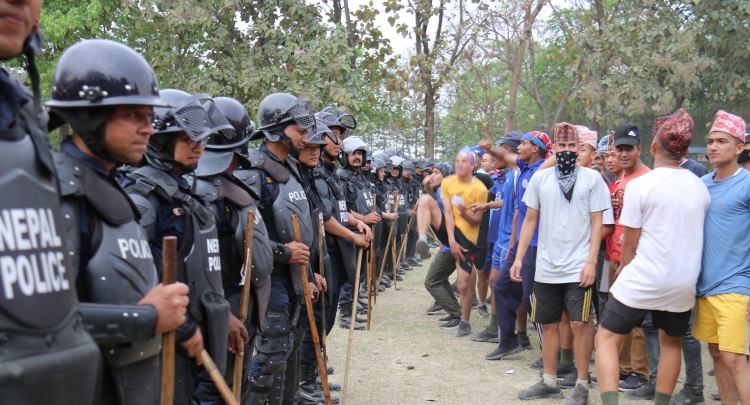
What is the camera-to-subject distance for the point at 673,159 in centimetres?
541

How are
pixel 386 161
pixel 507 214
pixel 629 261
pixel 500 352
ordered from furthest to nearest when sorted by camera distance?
pixel 386 161 < pixel 507 214 < pixel 500 352 < pixel 629 261

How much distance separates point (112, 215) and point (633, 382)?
19.5 feet

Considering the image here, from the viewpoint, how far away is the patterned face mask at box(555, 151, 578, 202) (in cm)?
643

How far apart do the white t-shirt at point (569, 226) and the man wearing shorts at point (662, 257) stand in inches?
33.3

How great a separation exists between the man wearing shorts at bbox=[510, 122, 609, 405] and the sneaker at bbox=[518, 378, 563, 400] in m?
0.31

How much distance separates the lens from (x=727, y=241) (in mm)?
5234

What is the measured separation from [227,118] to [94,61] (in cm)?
197

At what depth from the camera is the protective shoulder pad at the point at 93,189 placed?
2.48 m

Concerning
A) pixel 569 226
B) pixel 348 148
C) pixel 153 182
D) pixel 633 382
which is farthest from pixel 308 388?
pixel 348 148

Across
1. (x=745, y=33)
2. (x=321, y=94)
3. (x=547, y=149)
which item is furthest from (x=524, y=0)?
(x=547, y=149)

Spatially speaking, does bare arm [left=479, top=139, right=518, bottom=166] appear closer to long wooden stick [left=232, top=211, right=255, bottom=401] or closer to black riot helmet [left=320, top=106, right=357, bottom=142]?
black riot helmet [left=320, top=106, right=357, bottom=142]

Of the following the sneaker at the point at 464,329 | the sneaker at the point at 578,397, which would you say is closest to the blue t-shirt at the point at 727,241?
the sneaker at the point at 578,397

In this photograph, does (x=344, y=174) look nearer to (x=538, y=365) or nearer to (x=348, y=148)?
(x=348, y=148)

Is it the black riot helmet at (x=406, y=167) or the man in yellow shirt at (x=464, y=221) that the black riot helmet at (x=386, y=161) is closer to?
the black riot helmet at (x=406, y=167)
